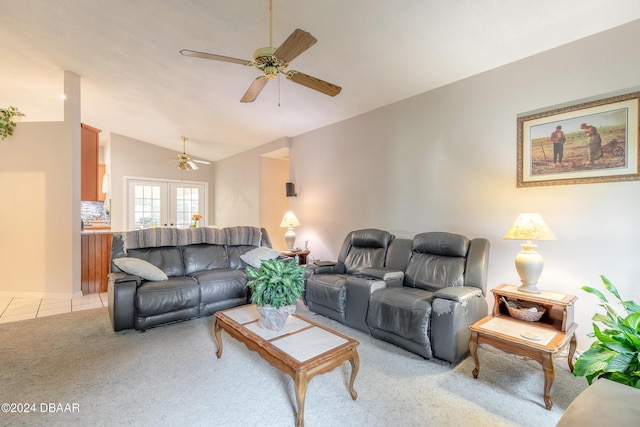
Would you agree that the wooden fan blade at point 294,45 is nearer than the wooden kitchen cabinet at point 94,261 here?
Yes

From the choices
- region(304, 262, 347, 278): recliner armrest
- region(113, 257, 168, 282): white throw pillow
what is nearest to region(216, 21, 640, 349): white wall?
region(304, 262, 347, 278): recliner armrest

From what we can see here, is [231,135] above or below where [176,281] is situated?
above

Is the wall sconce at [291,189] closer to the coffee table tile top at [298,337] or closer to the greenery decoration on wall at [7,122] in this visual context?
the coffee table tile top at [298,337]

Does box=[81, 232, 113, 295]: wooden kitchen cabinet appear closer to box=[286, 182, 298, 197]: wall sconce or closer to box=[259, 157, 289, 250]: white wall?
box=[259, 157, 289, 250]: white wall

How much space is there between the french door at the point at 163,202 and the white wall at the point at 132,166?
0.15 meters

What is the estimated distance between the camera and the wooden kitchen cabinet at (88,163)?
5.18 metres

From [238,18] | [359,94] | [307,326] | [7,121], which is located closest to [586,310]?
[307,326]

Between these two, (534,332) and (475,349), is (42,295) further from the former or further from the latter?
(534,332)

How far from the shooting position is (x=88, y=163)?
534 cm

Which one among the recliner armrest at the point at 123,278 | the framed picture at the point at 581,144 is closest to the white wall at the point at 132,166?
the recliner armrest at the point at 123,278

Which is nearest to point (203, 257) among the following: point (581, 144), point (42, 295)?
point (42, 295)

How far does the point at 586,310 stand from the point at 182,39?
4.62m

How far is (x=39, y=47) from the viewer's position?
3.54 meters

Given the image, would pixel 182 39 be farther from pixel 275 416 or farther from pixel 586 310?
pixel 586 310
